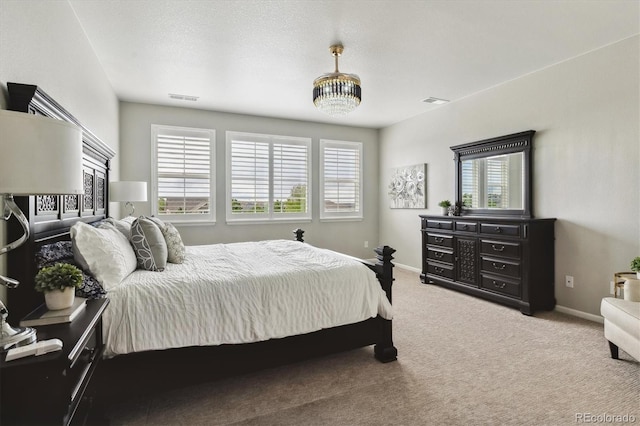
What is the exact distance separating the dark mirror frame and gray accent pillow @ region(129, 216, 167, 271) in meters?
3.97

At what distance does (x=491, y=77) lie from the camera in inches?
158

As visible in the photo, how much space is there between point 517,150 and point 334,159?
311 cm

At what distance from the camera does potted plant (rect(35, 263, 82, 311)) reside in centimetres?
136

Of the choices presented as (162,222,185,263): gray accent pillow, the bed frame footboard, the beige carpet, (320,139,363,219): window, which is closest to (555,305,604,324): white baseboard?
the beige carpet

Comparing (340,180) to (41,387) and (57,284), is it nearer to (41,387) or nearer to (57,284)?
(57,284)

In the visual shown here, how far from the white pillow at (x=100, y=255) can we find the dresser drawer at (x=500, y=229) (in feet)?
12.5

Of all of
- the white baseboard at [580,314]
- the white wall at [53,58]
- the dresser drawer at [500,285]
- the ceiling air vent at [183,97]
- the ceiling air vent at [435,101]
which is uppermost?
the ceiling air vent at [435,101]

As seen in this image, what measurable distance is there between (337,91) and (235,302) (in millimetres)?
1986

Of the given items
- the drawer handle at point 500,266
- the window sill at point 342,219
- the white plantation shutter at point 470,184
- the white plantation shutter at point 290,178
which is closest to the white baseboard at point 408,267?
the window sill at point 342,219

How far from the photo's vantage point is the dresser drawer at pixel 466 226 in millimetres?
4191

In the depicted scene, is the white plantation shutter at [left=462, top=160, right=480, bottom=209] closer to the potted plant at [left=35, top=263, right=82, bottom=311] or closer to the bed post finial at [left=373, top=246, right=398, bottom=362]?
the bed post finial at [left=373, top=246, right=398, bottom=362]

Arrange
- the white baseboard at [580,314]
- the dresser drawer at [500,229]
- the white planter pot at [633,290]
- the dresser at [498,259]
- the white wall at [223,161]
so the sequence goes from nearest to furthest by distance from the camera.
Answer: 1. the white planter pot at [633,290]
2. the white baseboard at [580,314]
3. the dresser at [498,259]
4. the dresser drawer at [500,229]
5. the white wall at [223,161]

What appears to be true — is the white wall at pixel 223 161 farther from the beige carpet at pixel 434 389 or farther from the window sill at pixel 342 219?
the beige carpet at pixel 434 389

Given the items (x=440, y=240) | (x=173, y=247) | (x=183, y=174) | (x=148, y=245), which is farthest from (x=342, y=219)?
(x=148, y=245)
